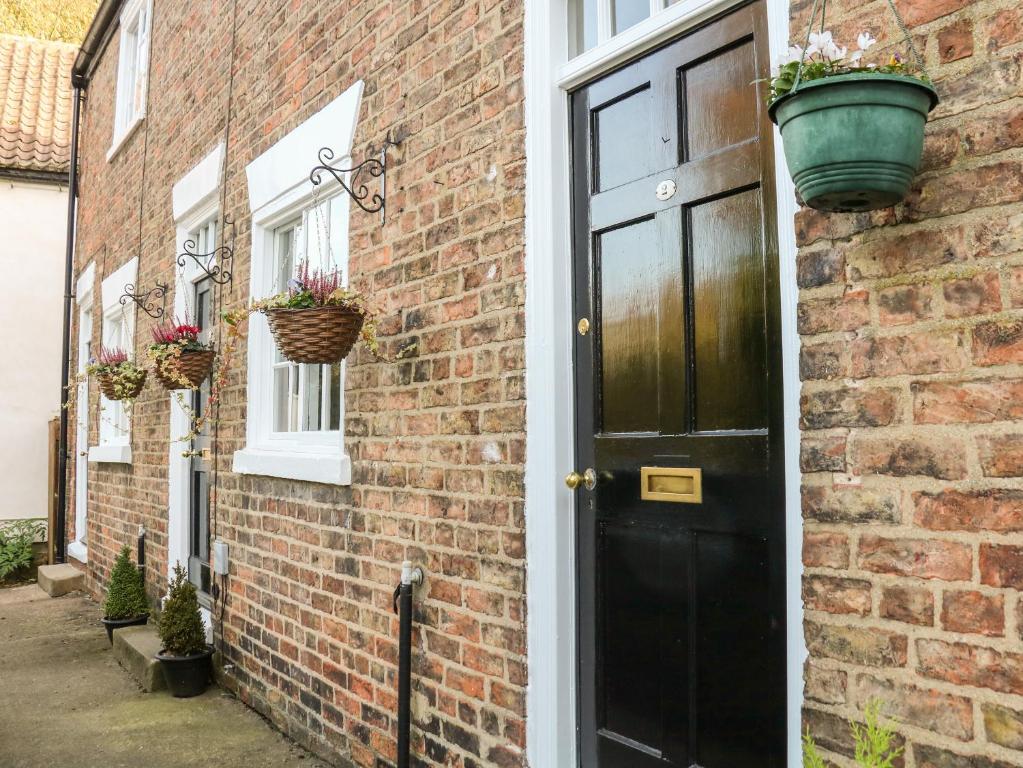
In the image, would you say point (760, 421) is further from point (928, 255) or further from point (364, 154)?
point (364, 154)

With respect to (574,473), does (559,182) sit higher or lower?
higher

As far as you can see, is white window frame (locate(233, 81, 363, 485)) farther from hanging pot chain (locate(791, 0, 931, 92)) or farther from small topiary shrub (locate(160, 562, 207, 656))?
hanging pot chain (locate(791, 0, 931, 92))

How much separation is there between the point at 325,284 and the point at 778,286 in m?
1.98

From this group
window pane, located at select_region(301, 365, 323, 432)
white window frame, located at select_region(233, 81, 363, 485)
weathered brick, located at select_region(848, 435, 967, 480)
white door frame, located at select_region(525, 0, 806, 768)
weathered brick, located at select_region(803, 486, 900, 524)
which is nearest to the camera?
weathered brick, located at select_region(848, 435, 967, 480)

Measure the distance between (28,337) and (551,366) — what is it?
10.9m

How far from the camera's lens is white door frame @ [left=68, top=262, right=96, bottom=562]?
31.5 ft

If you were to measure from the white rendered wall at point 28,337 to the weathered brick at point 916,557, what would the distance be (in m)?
11.7

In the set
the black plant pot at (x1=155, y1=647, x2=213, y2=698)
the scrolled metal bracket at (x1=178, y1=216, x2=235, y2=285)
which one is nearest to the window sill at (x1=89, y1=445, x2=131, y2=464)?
the scrolled metal bracket at (x1=178, y1=216, x2=235, y2=285)

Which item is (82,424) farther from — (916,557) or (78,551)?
(916,557)

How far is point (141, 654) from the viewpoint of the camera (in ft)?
17.5

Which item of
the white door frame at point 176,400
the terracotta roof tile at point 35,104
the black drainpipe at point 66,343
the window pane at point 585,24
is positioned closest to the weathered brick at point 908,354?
the window pane at point 585,24

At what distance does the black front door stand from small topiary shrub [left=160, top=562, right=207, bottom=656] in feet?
10.5

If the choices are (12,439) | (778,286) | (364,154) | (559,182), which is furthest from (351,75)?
(12,439)

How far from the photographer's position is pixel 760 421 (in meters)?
2.22
